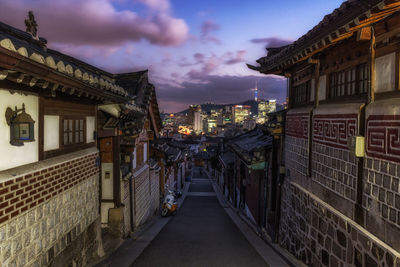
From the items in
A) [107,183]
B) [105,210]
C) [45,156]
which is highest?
[45,156]

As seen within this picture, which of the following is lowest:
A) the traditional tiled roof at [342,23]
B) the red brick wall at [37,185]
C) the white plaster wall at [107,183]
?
the white plaster wall at [107,183]

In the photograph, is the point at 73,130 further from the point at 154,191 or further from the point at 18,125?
the point at 154,191

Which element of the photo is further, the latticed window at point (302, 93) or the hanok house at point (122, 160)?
the hanok house at point (122, 160)

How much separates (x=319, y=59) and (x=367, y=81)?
7.80ft

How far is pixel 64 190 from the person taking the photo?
20.8 feet

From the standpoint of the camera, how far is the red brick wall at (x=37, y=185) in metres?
4.30

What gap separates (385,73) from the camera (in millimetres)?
5062

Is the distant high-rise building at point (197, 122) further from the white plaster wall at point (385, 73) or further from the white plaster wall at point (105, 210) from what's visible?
the white plaster wall at point (385, 73)

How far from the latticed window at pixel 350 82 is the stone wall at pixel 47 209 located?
7.25 m

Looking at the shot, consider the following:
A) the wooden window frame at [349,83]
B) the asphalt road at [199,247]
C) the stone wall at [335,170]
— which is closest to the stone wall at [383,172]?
the stone wall at [335,170]

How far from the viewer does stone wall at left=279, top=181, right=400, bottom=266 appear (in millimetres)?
5055

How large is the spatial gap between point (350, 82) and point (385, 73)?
1504 millimetres

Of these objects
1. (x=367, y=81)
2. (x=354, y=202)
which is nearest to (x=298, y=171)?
(x=354, y=202)

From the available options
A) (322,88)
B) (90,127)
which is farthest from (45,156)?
(322,88)
